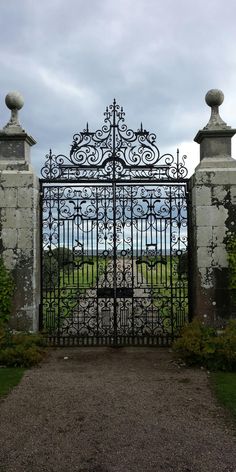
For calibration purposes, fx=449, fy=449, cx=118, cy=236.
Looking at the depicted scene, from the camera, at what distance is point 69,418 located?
4.47 m

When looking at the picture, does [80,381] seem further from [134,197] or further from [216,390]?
[134,197]

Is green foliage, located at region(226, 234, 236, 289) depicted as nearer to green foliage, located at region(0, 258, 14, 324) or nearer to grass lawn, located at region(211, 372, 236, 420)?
grass lawn, located at region(211, 372, 236, 420)

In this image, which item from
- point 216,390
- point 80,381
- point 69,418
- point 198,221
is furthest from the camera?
point 198,221

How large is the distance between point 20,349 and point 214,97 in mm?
5266

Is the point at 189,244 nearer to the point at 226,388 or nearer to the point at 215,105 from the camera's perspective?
the point at 215,105

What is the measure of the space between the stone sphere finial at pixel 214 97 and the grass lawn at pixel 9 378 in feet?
17.7

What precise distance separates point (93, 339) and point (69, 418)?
135 inches

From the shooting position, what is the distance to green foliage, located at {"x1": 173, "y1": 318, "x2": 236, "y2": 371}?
6.32m

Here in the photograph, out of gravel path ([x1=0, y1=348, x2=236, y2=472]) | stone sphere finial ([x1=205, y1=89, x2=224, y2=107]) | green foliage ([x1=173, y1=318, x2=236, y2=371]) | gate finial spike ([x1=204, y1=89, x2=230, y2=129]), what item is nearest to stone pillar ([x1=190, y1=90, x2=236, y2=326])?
gate finial spike ([x1=204, y1=89, x2=230, y2=129])

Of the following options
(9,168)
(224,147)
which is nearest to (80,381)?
(9,168)

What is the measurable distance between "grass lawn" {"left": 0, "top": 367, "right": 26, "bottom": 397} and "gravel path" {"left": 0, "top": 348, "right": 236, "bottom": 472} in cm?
11

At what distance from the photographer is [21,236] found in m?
7.62

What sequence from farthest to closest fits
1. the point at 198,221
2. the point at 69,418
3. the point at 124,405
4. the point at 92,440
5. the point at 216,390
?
the point at 198,221 → the point at 216,390 → the point at 124,405 → the point at 69,418 → the point at 92,440

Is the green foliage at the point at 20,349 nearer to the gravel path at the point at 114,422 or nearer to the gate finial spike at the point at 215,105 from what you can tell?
the gravel path at the point at 114,422
